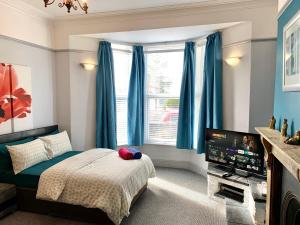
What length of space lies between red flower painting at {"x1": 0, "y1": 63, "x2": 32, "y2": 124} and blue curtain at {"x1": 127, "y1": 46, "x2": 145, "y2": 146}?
2.01 meters

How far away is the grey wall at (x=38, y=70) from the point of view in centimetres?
343

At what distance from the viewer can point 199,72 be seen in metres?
4.36

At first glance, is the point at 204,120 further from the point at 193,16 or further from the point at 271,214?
the point at 271,214

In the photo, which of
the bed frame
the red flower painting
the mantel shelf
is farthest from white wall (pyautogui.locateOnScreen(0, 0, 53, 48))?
the mantel shelf

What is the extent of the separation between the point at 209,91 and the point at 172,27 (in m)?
1.27

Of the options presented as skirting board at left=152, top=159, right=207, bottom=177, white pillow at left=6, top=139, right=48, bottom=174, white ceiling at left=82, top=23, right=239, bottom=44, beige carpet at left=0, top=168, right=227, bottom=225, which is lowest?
beige carpet at left=0, top=168, right=227, bottom=225

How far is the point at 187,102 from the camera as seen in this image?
14.6 feet

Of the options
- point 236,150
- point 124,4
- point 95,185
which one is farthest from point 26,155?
point 236,150

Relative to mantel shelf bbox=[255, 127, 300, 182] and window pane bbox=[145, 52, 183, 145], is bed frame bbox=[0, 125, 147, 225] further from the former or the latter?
window pane bbox=[145, 52, 183, 145]

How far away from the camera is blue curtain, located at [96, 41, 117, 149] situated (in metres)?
4.48

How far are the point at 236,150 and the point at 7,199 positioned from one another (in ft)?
10.3

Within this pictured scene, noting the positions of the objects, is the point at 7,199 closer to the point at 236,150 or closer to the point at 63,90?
the point at 63,90

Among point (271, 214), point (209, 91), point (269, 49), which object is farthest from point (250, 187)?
point (269, 49)

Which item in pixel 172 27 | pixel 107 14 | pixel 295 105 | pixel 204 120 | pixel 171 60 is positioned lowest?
pixel 204 120
